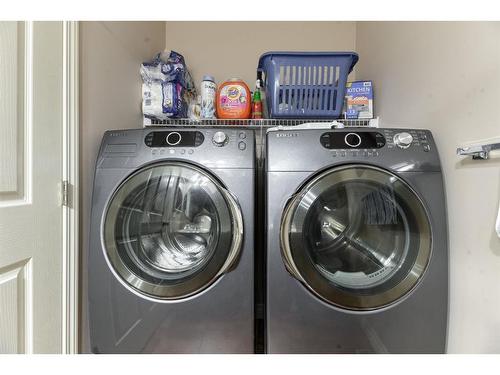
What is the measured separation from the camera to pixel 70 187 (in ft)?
2.74

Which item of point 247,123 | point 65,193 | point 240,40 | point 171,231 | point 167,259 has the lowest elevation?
point 167,259

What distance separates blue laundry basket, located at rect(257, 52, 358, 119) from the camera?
1.22 metres

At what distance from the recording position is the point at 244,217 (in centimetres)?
87

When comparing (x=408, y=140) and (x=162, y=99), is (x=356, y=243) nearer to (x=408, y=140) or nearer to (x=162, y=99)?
(x=408, y=140)

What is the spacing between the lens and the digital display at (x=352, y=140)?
869 millimetres

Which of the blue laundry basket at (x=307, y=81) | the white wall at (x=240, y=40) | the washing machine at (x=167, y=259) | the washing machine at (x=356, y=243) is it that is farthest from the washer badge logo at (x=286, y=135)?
the white wall at (x=240, y=40)

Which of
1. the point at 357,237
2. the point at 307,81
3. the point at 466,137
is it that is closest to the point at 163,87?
the point at 307,81

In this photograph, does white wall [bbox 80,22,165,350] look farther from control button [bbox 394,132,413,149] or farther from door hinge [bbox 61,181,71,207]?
control button [bbox 394,132,413,149]

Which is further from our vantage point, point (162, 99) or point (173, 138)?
point (162, 99)

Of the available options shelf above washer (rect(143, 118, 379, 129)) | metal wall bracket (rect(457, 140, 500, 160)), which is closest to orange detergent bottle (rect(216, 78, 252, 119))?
shelf above washer (rect(143, 118, 379, 129))

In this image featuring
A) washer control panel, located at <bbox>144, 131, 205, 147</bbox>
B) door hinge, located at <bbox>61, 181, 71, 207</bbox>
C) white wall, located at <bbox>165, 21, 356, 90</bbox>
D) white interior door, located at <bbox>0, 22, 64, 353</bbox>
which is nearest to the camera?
white interior door, located at <bbox>0, 22, 64, 353</bbox>

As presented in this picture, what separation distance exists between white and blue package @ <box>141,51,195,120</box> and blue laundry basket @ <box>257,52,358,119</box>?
0.47 metres

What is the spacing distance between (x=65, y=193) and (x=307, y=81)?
3.80ft
